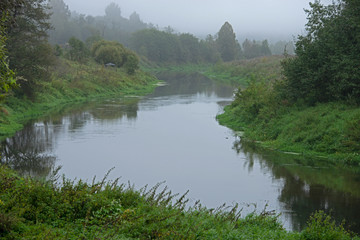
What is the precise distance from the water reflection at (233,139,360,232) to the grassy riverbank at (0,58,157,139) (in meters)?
14.5

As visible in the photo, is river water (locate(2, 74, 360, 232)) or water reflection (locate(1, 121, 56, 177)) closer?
river water (locate(2, 74, 360, 232))

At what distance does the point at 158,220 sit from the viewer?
8547mm

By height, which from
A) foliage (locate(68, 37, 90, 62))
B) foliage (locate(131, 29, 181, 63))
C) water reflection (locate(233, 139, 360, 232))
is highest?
foliage (locate(131, 29, 181, 63))

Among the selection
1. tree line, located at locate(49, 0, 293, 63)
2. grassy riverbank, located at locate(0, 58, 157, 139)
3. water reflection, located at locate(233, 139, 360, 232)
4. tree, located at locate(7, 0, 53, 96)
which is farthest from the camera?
tree line, located at locate(49, 0, 293, 63)

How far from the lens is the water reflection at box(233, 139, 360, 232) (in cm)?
1285

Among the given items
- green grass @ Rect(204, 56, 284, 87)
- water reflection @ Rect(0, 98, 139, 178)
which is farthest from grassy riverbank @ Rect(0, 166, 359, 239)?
green grass @ Rect(204, 56, 284, 87)

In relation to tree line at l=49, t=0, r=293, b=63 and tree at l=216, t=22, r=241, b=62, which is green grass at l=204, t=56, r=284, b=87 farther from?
tree at l=216, t=22, r=241, b=62

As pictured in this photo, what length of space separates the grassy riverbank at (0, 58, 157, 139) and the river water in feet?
4.99

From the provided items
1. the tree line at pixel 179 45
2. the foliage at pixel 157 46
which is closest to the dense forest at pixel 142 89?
the foliage at pixel 157 46

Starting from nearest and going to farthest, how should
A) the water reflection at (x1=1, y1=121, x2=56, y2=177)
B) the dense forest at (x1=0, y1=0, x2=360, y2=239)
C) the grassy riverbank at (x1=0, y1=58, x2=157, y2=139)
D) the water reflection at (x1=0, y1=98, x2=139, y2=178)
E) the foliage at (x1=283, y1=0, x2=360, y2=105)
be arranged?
the dense forest at (x1=0, y1=0, x2=360, y2=239) < the water reflection at (x1=1, y1=121, x2=56, y2=177) < the water reflection at (x1=0, y1=98, x2=139, y2=178) < the foliage at (x1=283, y1=0, x2=360, y2=105) < the grassy riverbank at (x1=0, y1=58, x2=157, y2=139)

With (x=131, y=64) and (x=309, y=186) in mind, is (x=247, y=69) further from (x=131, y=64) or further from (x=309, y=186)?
(x=309, y=186)

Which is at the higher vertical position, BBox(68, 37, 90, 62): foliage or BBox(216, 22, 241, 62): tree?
BBox(216, 22, 241, 62): tree

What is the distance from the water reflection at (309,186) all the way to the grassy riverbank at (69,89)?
14.5 metres

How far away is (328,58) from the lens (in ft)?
76.6
